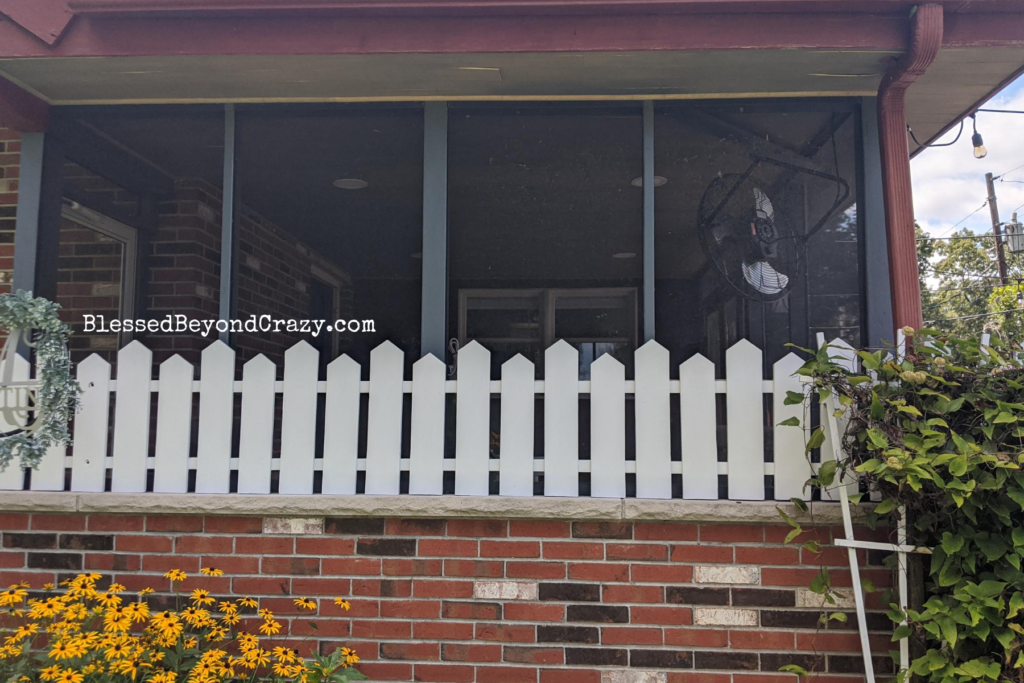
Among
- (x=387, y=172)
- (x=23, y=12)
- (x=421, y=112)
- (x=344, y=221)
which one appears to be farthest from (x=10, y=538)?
(x=344, y=221)

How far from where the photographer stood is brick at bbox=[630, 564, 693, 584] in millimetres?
2334

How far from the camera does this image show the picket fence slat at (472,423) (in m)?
2.42

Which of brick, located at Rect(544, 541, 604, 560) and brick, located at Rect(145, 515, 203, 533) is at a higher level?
brick, located at Rect(145, 515, 203, 533)

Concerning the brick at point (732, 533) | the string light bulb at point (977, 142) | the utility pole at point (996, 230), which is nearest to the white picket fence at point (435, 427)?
the brick at point (732, 533)

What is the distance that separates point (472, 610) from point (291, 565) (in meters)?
0.67

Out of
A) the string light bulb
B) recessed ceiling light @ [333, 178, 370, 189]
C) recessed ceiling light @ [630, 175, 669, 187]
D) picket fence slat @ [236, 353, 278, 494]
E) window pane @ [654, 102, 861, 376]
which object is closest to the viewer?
picket fence slat @ [236, 353, 278, 494]

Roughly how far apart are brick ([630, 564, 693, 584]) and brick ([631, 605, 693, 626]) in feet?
0.30

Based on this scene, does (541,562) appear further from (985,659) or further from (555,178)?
(555,178)

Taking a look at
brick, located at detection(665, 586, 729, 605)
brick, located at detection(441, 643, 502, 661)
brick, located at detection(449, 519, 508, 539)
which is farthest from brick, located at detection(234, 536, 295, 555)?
brick, located at detection(665, 586, 729, 605)

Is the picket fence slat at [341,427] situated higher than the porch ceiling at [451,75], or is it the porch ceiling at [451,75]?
the porch ceiling at [451,75]

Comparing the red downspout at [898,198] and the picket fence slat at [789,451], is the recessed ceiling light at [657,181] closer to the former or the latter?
the red downspout at [898,198]

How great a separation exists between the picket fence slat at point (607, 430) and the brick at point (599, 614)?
0.38m

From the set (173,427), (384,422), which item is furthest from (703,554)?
(173,427)

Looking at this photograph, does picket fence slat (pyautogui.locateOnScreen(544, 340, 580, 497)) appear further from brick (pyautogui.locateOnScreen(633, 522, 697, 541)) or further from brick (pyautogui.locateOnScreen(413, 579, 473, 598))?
brick (pyautogui.locateOnScreen(413, 579, 473, 598))
